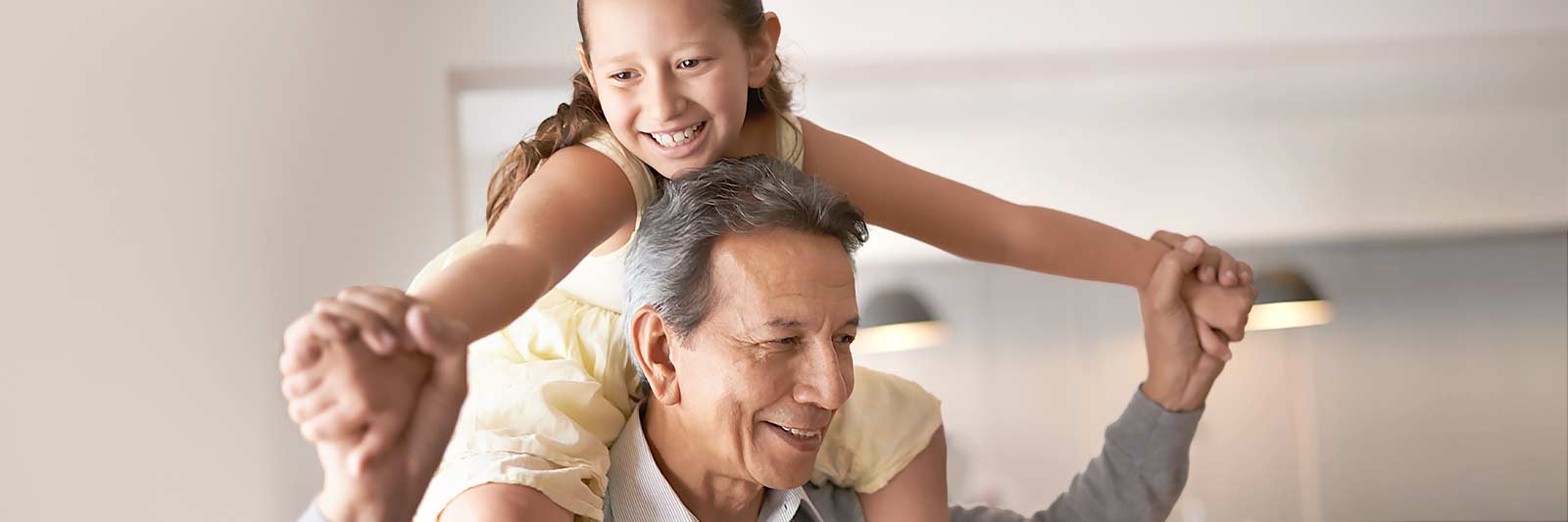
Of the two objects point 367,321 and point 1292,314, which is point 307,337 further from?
point 1292,314

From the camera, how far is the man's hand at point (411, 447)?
0.87 m

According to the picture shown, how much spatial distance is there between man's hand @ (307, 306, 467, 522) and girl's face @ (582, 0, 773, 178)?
0.46 m

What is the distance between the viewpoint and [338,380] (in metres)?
0.84

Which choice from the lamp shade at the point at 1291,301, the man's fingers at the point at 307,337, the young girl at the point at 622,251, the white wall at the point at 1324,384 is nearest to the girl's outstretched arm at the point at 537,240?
the young girl at the point at 622,251

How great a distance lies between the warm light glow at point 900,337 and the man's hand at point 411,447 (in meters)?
1.76

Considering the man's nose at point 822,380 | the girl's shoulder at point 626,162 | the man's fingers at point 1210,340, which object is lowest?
the man's fingers at point 1210,340

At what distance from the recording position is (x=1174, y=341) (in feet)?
5.74

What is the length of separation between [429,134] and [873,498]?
4.12ft

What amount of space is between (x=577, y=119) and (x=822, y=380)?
38 cm

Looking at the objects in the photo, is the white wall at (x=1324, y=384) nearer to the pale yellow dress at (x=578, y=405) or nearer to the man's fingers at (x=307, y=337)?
the pale yellow dress at (x=578, y=405)

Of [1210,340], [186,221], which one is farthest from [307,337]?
[1210,340]

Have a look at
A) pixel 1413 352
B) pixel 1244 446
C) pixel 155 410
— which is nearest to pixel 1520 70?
pixel 1413 352

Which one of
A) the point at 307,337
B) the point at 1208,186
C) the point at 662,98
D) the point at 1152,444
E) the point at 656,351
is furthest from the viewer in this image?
the point at 1208,186

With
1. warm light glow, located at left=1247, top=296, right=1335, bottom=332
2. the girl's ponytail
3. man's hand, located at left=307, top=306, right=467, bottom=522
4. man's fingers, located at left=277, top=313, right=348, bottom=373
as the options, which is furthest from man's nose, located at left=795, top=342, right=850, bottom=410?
warm light glow, located at left=1247, top=296, right=1335, bottom=332
